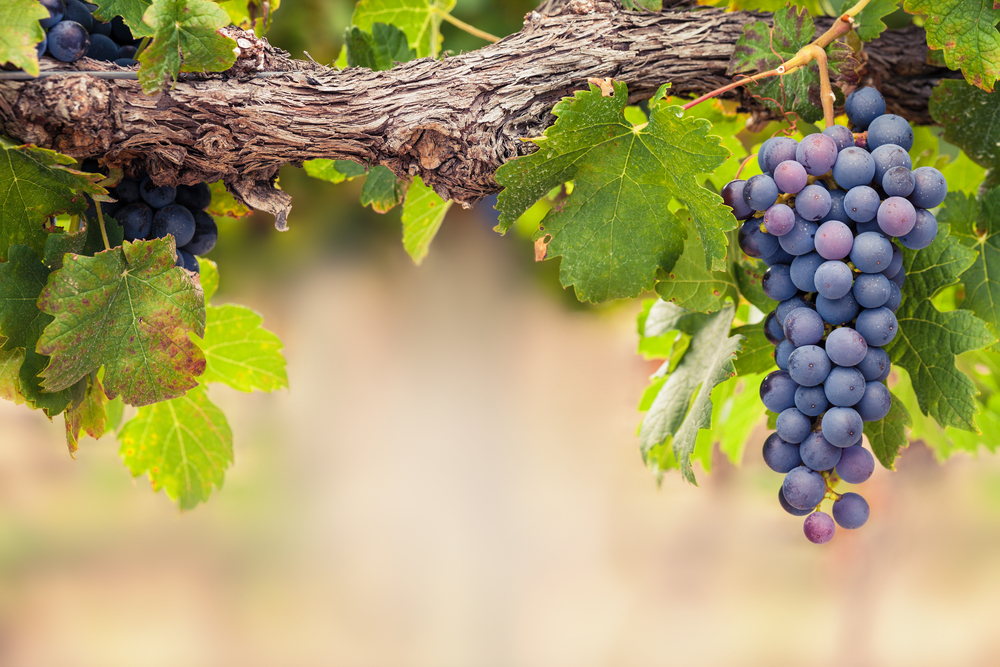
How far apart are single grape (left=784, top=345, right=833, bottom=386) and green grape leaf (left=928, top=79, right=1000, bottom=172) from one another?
289 mm

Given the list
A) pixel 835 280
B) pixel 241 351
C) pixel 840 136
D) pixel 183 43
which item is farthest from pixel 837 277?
pixel 241 351

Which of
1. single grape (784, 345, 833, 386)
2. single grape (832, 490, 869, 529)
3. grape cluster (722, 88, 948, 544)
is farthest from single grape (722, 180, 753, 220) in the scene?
single grape (832, 490, 869, 529)

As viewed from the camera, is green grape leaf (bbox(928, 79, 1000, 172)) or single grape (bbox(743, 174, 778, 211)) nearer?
single grape (bbox(743, 174, 778, 211))

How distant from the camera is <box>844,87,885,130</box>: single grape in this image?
0.52m

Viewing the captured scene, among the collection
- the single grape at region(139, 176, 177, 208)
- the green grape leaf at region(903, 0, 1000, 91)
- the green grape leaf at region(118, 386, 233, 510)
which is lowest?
the green grape leaf at region(118, 386, 233, 510)

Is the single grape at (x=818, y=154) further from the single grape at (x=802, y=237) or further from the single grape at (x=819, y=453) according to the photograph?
the single grape at (x=819, y=453)

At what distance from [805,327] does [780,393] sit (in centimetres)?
5

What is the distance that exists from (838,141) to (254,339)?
0.57m

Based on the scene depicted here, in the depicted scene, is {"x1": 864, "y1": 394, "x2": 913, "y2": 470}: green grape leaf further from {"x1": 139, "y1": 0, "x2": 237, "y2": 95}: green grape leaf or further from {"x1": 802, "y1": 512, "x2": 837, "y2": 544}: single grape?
{"x1": 139, "y1": 0, "x2": 237, "y2": 95}: green grape leaf

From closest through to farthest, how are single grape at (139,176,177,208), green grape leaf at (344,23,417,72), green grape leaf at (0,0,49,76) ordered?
1. green grape leaf at (0,0,49,76)
2. single grape at (139,176,177,208)
3. green grape leaf at (344,23,417,72)

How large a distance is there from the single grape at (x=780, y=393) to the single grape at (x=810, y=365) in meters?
0.02

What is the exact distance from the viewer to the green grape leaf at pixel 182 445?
697 mm

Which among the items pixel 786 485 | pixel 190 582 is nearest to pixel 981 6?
pixel 786 485

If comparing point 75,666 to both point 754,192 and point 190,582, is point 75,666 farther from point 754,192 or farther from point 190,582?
point 754,192
